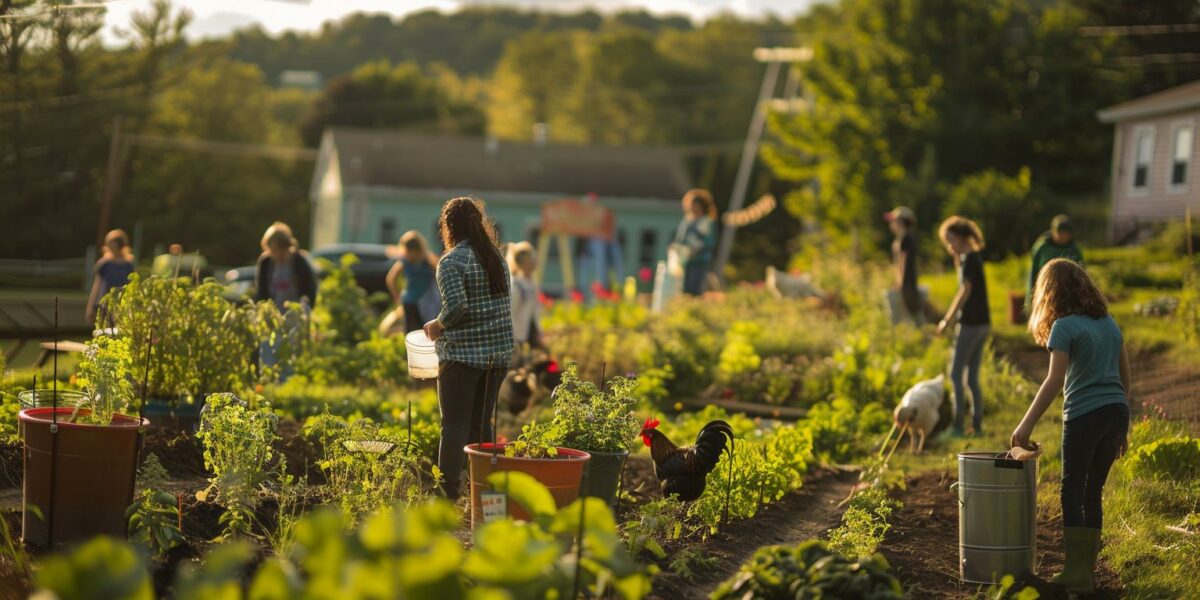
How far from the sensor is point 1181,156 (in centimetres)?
3219

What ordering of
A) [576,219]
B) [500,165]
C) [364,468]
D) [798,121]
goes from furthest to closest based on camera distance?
[500,165]
[798,121]
[576,219]
[364,468]

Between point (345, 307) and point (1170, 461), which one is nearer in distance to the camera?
point (1170, 461)

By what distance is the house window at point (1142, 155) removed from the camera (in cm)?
3331

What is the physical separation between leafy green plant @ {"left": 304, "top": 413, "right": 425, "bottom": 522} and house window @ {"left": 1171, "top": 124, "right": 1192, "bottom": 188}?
28354 millimetres

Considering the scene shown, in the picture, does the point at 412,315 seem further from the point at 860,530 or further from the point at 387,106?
the point at 387,106

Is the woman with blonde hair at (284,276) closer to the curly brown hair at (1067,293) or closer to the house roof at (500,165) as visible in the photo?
the curly brown hair at (1067,293)

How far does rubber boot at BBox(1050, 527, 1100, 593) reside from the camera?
6875 millimetres

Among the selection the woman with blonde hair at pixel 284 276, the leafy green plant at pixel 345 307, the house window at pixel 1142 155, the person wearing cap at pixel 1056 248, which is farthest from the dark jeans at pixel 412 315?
the house window at pixel 1142 155

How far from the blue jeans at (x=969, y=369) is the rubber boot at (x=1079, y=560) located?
5.00 m

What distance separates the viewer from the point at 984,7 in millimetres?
37094

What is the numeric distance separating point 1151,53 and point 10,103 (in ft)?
122

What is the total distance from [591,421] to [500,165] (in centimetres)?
4751

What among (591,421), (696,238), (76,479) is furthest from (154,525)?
(696,238)

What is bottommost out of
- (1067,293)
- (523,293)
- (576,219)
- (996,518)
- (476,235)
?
(996,518)
